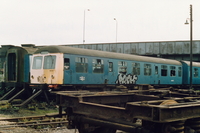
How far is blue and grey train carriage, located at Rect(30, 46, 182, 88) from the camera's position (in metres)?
15.4

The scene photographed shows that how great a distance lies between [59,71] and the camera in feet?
50.1

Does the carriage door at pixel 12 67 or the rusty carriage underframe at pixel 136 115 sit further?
the carriage door at pixel 12 67

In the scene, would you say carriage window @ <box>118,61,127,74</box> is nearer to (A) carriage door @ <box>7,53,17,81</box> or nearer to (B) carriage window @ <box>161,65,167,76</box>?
(B) carriage window @ <box>161,65,167,76</box>

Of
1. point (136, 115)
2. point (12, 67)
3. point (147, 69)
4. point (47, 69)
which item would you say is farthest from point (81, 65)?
point (136, 115)

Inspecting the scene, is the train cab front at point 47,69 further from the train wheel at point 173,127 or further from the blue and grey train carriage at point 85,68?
the train wheel at point 173,127

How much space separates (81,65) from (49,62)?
2.06m

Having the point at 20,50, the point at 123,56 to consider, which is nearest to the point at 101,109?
the point at 123,56

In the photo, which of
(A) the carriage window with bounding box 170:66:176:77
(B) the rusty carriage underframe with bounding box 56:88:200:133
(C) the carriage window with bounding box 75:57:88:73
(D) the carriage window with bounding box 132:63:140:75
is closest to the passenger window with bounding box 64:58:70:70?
(C) the carriage window with bounding box 75:57:88:73

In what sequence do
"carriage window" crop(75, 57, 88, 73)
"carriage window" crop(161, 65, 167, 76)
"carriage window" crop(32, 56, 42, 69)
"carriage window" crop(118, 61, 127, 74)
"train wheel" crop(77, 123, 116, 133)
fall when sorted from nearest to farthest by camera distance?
1. "train wheel" crop(77, 123, 116, 133)
2. "carriage window" crop(75, 57, 88, 73)
3. "carriage window" crop(32, 56, 42, 69)
4. "carriage window" crop(118, 61, 127, 74)
5. "carriage window" crop(161, 65, 167, 76)

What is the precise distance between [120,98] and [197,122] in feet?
7.96

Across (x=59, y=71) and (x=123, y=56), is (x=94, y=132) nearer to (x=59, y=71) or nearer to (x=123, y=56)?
(x=59, y=71)

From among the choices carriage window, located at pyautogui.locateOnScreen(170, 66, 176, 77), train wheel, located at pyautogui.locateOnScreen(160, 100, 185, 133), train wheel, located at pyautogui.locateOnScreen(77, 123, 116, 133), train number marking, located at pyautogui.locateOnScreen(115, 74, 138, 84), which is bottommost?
train wheel, located at pyautogui.locateOnScreen(77, 123, 116, 133)

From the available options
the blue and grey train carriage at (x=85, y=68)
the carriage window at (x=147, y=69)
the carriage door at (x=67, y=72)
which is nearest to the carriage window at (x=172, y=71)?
the blue and grey train carriage at (x=85, y=68)

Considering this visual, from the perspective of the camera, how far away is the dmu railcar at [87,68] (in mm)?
15422
